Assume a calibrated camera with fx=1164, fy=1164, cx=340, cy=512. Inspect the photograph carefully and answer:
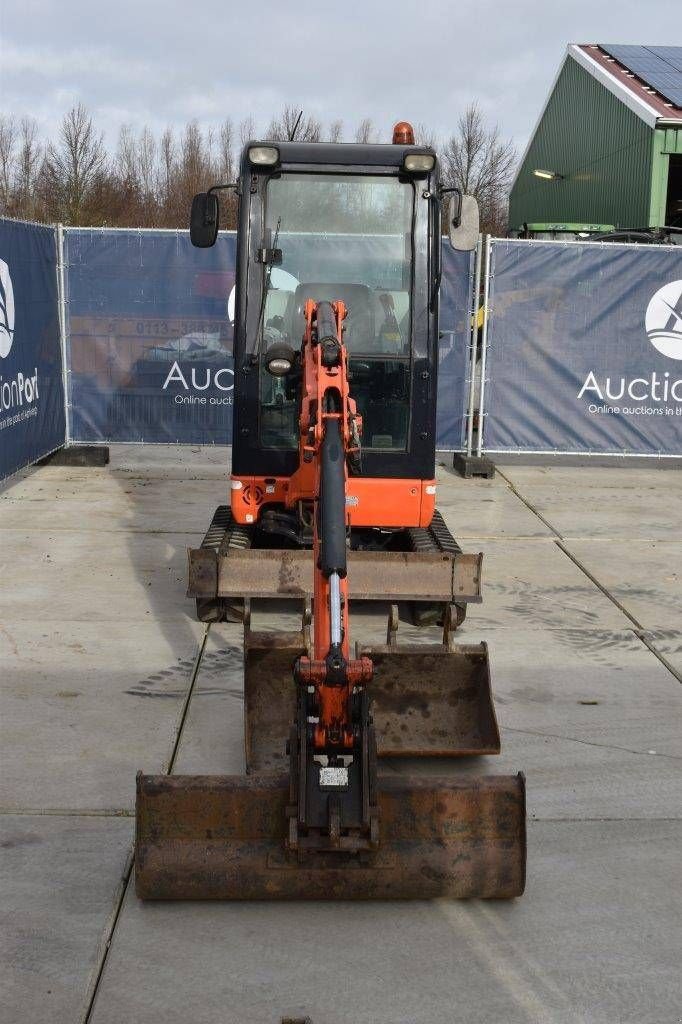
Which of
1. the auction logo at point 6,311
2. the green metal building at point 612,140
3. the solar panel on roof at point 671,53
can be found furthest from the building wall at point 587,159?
the auction logo at point 6,311

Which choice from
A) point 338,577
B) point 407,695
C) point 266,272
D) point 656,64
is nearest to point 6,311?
point 266,272

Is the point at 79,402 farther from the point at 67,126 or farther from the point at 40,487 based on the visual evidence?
the point at 67,126

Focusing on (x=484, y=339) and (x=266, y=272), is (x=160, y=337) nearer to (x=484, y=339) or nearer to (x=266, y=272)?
(x=484, y=339)

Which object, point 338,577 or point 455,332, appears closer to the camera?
point 338,577

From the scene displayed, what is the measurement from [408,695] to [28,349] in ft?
24.2

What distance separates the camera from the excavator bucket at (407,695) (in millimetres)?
5199

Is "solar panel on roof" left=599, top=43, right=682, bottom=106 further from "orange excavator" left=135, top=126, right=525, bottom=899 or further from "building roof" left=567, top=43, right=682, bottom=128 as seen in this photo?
"orange excavator" left=135, top=126, right=525, bottom=899

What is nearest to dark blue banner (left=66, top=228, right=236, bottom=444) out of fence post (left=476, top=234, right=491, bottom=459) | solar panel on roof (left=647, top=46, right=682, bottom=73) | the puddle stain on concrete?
fence post (left=476, top=234, right=491, bottom=459)

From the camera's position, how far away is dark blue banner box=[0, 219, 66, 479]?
1068 cm

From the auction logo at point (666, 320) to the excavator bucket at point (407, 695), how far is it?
8394 millimetres

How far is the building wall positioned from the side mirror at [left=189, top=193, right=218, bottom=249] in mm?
20576

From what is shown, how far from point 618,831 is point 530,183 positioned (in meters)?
36.5

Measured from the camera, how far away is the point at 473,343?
12.8 metres

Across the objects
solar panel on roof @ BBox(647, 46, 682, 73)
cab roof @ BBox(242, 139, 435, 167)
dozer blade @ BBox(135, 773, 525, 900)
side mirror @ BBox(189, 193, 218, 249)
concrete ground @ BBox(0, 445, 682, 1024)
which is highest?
solar panel on roof @ BBox(647, 46, 682, 73)
